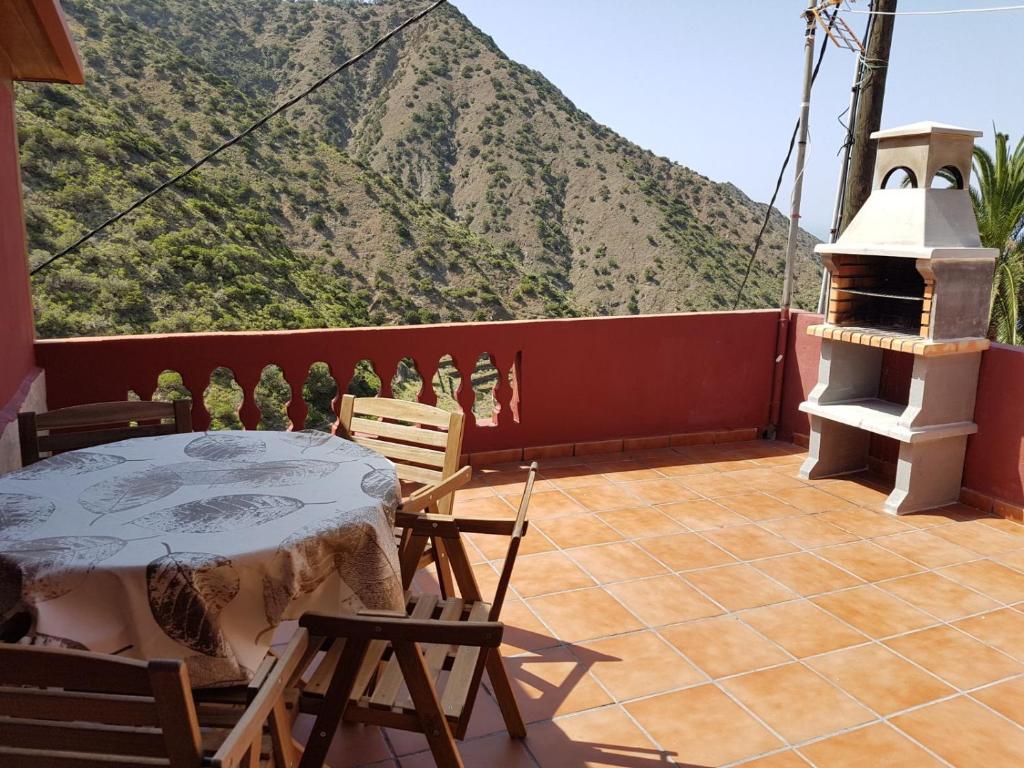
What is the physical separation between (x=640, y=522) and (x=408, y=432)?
182 centimetres

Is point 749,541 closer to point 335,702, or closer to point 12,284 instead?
point 335,702

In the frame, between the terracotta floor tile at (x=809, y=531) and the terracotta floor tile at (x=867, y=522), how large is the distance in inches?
2.5

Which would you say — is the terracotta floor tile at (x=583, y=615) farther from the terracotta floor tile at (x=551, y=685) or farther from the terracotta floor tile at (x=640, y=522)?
the terracotta floor tile at (x=640, y=522)

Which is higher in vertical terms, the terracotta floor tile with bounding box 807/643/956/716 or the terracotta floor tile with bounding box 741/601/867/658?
the terracotta floor tile with bounding box 741/601/867/658

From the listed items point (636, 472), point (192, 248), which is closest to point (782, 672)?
point (636, 472)

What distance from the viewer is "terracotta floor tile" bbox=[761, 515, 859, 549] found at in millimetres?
4355

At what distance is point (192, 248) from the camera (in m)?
16.7

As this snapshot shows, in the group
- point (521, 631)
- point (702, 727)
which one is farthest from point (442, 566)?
point (702, 727)

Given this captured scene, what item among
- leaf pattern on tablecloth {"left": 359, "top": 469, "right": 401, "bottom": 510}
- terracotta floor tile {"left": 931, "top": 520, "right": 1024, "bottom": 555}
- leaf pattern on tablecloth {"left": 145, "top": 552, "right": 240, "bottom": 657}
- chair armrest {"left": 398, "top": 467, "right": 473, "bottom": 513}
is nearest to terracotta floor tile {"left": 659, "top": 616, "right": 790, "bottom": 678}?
chair armrest {"left": 398, "top": 467, "right": 473, "bottom": 513}

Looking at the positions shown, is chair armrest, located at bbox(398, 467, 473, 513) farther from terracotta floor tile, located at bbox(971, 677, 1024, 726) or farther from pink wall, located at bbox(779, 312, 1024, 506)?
pink wall, located at bbox(779, 312, 1024, 506)

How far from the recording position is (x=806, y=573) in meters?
3.94

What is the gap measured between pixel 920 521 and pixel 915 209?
1.86 meters

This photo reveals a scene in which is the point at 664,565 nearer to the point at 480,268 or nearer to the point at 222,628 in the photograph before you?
the point at 222,628

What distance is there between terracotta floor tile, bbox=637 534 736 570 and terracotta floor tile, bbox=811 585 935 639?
563mm
